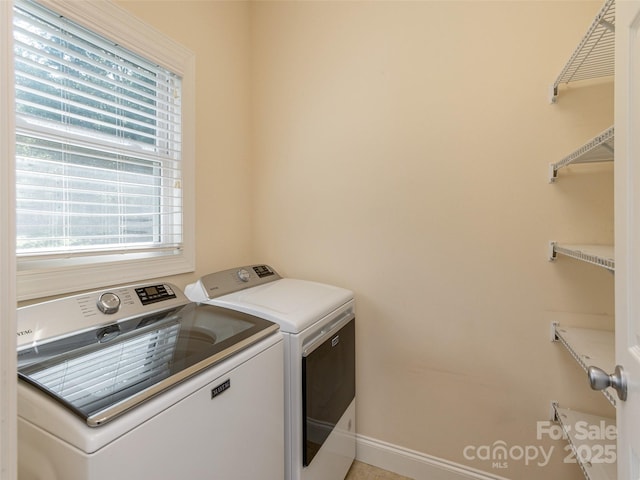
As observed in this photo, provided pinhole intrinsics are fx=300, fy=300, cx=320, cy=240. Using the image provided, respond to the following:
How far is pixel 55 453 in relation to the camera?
2.01 feet

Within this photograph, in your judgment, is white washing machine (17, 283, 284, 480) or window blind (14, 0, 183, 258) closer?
white washing machine (17, 283, 284, 480)

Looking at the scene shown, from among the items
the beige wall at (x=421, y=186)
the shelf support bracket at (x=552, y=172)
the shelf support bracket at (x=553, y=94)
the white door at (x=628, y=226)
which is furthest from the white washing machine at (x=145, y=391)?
the shelf support bracket at (x=553, y=94)

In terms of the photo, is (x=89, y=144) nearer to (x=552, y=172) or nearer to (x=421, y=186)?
(x=421, y=186)

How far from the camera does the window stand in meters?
1.04

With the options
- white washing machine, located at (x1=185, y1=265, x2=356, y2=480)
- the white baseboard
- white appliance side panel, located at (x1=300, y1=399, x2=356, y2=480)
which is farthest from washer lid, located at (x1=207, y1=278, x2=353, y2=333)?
the white baseboard

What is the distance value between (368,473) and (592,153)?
6.17 feet

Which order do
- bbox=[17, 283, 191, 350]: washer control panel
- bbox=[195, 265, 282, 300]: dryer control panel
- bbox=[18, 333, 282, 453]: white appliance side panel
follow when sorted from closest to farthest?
bbox=[18, 333, 282, 453]: white appliance side panel → bbox=[17, 283, 191, 350]: washer control panel → bbox=[195, 265, 282, 300]: dryer control panel

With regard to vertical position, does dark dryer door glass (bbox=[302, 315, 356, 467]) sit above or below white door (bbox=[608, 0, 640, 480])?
below

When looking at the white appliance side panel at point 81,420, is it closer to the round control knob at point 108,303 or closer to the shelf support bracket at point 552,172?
the round control knob at point 108,303

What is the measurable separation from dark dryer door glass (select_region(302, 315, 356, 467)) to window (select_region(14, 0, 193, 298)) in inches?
32.7

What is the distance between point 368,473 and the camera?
5.50ft

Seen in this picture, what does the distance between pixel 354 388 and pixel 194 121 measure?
1721 millimetres

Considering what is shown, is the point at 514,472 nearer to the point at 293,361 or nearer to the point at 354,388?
the point at 354,388

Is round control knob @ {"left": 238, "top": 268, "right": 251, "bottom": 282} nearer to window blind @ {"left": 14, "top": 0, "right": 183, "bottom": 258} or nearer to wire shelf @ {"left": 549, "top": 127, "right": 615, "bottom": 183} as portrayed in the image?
window blind @ {"left": 14, "top": 0, "right": 183, "bottom": 258}
